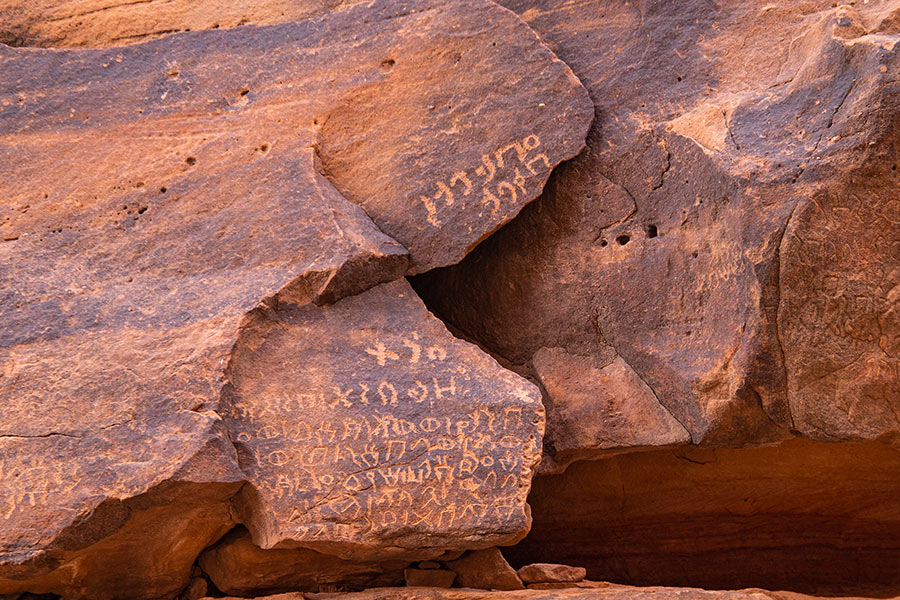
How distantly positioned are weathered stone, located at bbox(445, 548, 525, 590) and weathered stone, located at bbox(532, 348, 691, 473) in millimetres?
387

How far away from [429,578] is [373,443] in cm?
52

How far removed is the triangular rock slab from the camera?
2748mm

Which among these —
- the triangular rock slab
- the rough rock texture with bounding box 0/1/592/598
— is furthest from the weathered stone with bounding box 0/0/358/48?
the triangular rock slab

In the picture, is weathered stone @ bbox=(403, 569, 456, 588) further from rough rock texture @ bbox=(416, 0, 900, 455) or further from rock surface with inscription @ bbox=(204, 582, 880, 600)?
rough rock texture @ bbox=(416, 0, 900, 455)

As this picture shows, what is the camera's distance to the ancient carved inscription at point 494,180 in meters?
3.12

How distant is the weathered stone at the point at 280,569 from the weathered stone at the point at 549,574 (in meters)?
0.40

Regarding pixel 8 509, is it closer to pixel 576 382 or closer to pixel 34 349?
pixel 34 349

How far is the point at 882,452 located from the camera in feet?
11.5

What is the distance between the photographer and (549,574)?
3020 millimetres

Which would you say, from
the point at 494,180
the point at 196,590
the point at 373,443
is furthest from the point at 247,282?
the point at 196,590

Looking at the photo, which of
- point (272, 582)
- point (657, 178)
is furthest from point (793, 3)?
point (272, 582)

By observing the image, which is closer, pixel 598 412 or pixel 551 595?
pixel 551 595

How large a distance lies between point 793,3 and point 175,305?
7.76 feet

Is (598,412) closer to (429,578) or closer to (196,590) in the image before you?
(429,578)
